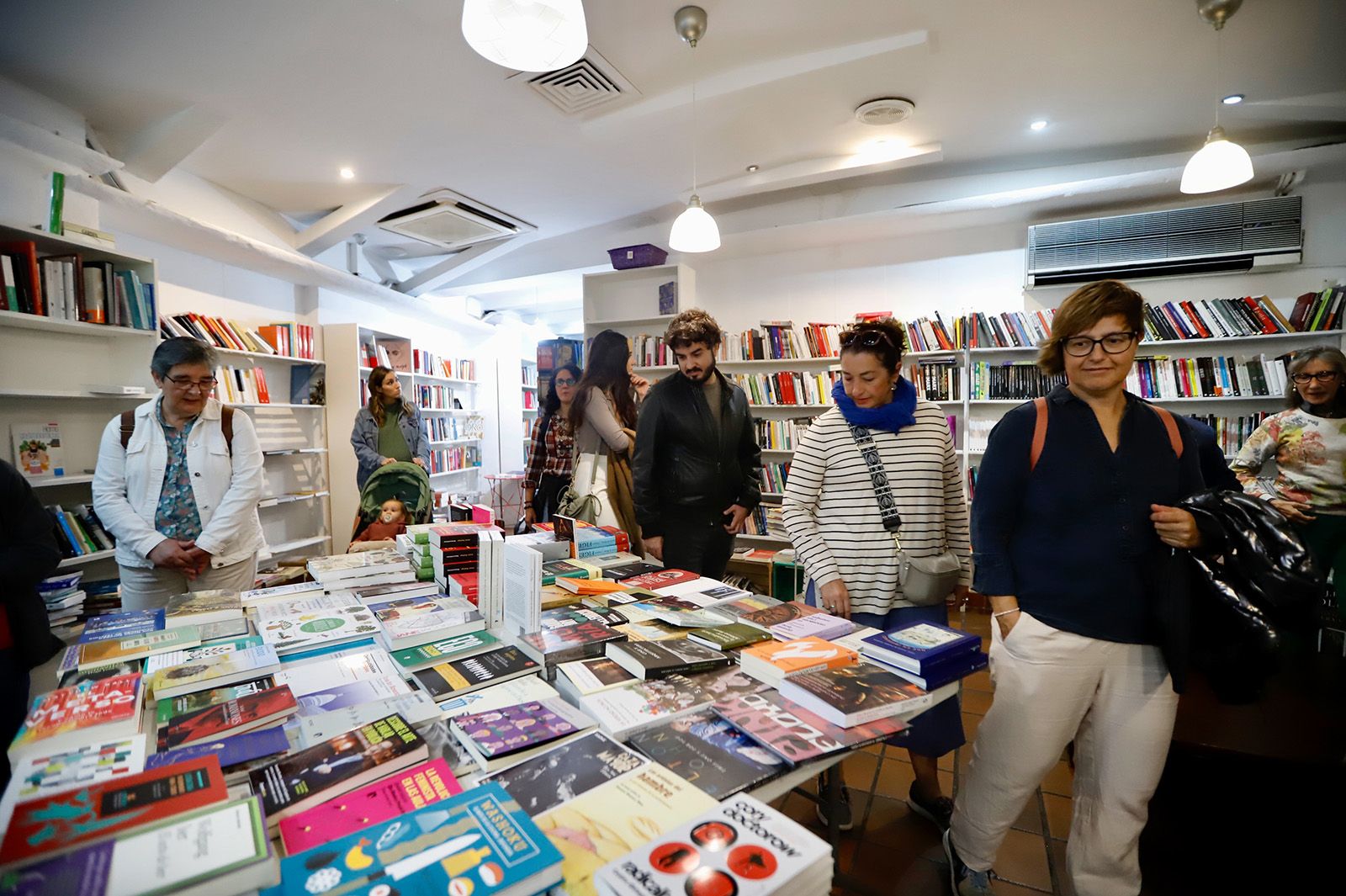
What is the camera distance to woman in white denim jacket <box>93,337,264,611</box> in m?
2.25

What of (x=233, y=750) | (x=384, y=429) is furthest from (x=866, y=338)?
(x=384, y=429)

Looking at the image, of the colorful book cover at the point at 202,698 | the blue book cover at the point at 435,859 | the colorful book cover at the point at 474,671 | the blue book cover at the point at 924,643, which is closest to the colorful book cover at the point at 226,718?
the colorful book cover at the point at 202,698

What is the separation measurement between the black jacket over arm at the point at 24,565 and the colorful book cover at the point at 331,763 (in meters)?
1.29

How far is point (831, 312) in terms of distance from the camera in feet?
16.6

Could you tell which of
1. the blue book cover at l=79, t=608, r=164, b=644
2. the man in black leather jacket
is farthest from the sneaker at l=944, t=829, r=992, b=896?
the blue book cover at l=79, t=608, r=164, b=644

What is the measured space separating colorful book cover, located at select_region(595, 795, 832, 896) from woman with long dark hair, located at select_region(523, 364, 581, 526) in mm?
2683

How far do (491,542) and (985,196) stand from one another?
4051mm

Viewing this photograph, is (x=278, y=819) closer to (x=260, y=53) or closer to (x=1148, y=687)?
(x=1148, y=687)

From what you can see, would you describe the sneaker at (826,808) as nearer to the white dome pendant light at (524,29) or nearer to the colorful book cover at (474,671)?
the colorful book cover at (474,671)

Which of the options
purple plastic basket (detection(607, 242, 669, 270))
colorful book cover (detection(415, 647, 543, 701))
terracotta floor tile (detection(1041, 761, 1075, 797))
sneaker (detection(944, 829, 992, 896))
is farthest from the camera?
purple plastic basket (detection(607, 242, 669, 270))

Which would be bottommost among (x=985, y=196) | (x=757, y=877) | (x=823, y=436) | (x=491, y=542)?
(x=757, y=877)

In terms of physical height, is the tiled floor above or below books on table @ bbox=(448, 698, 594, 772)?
below

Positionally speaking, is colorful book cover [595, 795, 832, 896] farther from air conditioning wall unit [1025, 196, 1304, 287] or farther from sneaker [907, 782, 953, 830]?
air conditioning wall unit [1025, 196, 1304, 287]


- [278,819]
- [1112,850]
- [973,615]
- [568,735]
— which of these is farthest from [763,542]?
[278,819]
